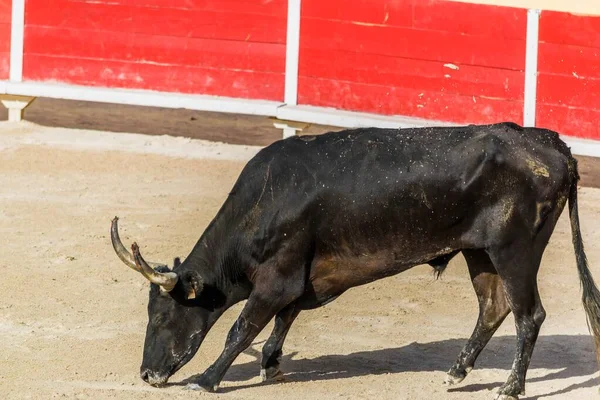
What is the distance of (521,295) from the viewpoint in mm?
5309

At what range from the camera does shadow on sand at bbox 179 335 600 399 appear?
5656mm

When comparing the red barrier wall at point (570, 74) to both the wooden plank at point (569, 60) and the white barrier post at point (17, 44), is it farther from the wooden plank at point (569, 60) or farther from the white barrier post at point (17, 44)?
the white barrier post at point (17, 44)

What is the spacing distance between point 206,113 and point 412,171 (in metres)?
5.14

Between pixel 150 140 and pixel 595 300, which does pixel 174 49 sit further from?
pixel 595 300

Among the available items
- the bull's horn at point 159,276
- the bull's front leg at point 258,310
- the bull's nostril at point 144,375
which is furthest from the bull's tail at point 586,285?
the bull's nostril at point 144,375

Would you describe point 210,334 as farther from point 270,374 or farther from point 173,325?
point 173,325

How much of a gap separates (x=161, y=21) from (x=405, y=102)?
2090 mm

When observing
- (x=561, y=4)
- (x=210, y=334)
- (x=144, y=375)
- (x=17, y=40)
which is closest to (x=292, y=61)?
(x=17, y=40)

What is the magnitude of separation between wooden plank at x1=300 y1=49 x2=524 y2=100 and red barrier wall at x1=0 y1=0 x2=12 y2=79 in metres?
2.44

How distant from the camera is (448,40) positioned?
9.77 meters

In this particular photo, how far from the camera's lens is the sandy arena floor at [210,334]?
5.50 metres

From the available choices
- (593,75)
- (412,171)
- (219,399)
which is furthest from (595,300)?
(593,75)

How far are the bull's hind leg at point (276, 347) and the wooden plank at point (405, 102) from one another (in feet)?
14.8

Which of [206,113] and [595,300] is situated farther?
[206,113]
